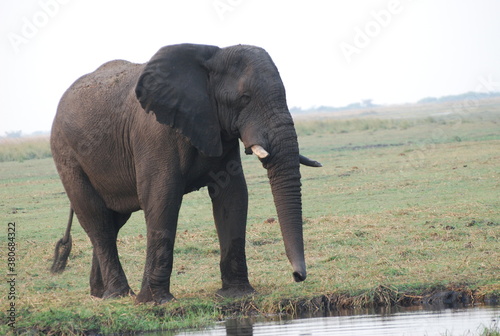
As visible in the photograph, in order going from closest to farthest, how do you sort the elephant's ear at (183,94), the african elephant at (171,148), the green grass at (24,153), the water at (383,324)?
1. the water at (383,324)
2. the african elephant at (171,148)
3. the elephant's ear at (183,94)
4. the green grass at (24,153)

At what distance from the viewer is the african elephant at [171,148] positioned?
7793 mm

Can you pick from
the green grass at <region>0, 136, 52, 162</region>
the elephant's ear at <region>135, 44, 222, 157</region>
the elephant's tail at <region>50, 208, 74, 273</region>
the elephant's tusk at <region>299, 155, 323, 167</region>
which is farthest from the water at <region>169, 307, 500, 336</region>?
the green grass at <region>0, 136, 52, 162</region>

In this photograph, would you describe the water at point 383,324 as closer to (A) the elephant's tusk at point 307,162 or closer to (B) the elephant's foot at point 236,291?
(B) the elephant's foot at point 236,291

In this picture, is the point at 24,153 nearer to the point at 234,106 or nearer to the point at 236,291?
the point at 236,291

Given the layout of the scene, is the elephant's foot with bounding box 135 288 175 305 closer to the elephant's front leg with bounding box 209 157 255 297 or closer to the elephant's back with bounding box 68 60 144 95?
the elephant's front leg with bounding box 209 157 255 297

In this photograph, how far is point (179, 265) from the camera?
10758mm

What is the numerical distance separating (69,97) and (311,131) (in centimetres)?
3146

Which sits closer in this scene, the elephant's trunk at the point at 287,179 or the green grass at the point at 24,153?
the elephant's trunk at the point at 287,179

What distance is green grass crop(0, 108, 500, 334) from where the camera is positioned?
8328 mm

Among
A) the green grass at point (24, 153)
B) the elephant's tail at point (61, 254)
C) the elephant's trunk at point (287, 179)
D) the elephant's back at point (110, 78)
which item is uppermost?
the elephant's back at point (110, 78)

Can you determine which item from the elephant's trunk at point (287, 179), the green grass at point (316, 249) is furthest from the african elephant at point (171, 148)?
the green grass at point (316, 249)

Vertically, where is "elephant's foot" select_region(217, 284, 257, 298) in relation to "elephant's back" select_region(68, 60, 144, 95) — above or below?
below

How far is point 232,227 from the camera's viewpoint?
28.8 feet

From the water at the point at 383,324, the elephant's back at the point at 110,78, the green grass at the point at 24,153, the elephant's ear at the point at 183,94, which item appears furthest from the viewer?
the green grass at the point at 24,153
